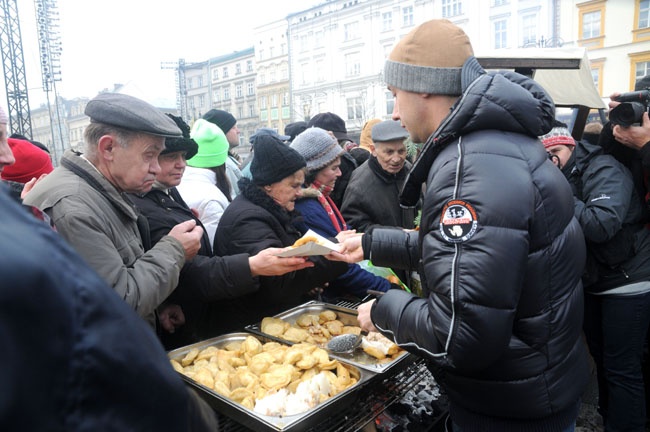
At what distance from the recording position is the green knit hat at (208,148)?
3.83 meters

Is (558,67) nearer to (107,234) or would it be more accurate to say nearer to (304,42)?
(107,234)

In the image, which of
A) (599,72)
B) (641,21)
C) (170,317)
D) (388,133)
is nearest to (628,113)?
(388,133)

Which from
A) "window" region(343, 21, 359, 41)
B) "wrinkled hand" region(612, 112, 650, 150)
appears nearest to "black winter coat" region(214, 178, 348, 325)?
"wrinkled hand" region(612, 112, 650, 150)

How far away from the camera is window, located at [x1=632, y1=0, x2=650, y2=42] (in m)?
14.4

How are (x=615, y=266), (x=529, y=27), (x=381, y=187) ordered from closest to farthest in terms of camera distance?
1. (x=615, y=266)
2. (x=381, y=187)
3. (x=529, y=27)

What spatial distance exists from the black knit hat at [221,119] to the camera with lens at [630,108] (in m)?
4.16

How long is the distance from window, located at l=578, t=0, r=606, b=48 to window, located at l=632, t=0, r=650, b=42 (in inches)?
39.0

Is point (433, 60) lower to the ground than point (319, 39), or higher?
lower

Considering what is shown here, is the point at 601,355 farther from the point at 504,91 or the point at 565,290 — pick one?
the point at 504,91

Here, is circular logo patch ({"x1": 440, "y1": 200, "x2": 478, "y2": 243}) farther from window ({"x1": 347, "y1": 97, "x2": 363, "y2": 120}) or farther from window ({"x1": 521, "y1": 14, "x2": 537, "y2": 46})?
window ({"x1": 347, "y1": 97, "x2": 363, "y2": 120})

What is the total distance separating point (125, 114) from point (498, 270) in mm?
1618

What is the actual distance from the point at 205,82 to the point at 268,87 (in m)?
8.51

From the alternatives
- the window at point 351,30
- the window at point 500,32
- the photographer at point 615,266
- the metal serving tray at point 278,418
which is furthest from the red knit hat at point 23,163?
the window at point 351,30

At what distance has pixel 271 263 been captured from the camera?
7.38 feet
